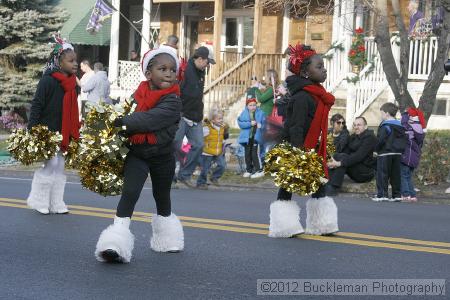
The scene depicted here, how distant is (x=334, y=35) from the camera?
2344cm

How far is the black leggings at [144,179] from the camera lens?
699 centimetres

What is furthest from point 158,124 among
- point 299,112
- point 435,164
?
point 435,164

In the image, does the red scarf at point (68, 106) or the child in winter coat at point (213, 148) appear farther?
the child in winter coat at point (213, 148)

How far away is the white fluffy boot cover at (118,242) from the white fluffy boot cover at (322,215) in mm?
2153

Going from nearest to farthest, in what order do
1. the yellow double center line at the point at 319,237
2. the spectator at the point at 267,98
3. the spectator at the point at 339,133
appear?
1. the yellow double center line at the point at 319,237
2. the spectator at the point at 339,133
3. the spectator at the point at 267,98

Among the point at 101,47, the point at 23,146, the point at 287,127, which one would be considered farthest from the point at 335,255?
the point at 101,47

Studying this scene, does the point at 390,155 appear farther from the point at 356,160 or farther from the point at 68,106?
the point at 68,106

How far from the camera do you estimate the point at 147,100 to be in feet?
23.3

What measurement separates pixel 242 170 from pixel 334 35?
8.51m

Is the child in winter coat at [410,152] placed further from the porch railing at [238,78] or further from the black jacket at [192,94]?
the porch railing at [238,78]

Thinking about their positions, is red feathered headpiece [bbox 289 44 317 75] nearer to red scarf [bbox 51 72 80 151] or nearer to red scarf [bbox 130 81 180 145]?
red scarf [bbox 130 81 180 145]

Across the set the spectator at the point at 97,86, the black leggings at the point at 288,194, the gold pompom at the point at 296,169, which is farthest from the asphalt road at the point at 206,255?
the spectator at the point at 97,86

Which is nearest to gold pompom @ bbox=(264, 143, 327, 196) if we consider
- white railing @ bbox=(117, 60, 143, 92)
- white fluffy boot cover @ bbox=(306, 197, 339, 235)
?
white fluffy boot cover @ bbox=(306, 197, 339, 235)

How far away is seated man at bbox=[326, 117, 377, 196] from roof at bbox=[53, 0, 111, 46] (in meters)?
16.3
